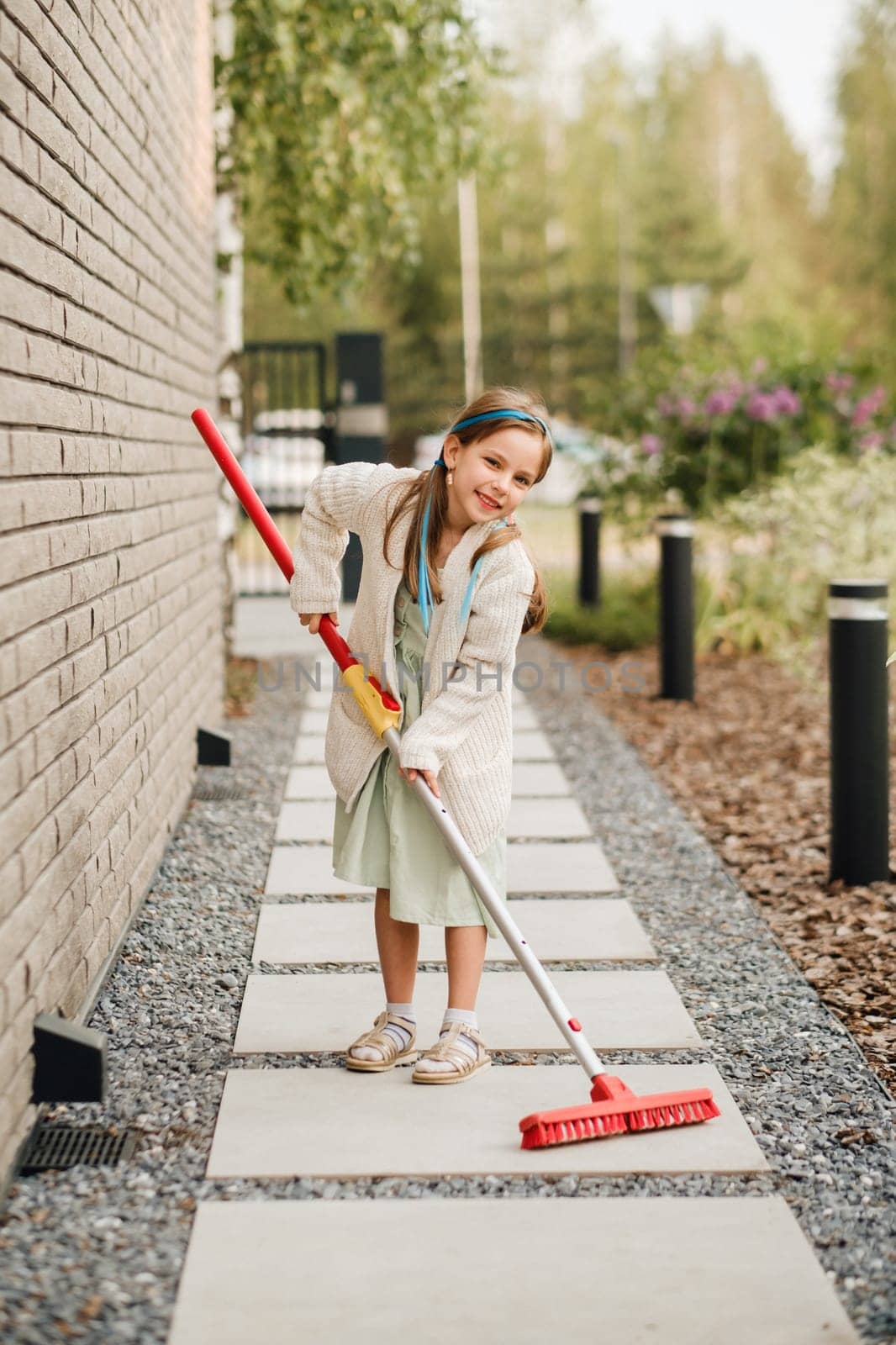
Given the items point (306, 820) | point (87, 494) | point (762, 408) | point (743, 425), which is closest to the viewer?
point (87, 494)

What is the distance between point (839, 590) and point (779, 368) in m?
5.53

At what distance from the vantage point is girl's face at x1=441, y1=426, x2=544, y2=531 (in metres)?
2.97

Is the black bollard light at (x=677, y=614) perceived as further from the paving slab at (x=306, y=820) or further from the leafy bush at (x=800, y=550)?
the paving slab at (x=306, y=820)

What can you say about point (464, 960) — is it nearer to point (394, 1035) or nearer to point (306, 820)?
→ point (394, 1035)

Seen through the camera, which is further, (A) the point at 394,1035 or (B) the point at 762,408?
(B) the point at 762,408

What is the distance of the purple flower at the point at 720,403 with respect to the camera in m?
9.24

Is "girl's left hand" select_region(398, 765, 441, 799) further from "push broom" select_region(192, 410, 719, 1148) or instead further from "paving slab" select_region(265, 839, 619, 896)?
"paving slab" select_region(265, 839, 619, 896)

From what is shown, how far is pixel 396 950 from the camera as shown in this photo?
3158mm

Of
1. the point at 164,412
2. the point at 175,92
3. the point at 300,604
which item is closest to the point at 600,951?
the point at 300,604

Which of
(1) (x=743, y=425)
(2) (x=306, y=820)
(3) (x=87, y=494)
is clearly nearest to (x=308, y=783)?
(2) (x=306, y=820)

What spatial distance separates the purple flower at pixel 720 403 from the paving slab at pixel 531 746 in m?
3.16

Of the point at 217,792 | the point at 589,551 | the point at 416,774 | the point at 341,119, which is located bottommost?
the point at 217,792

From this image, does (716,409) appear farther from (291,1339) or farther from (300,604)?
(291,1339)

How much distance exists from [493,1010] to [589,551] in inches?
310
